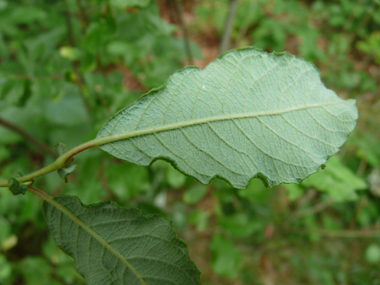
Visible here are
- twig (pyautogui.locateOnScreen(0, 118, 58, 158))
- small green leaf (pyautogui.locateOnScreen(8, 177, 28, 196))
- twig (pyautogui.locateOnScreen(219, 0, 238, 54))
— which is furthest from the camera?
twig (pyautogui.locateOnScreen(219, 0, 238, 54))

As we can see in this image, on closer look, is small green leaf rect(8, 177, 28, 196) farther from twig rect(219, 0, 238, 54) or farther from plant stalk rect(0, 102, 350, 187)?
twig rect(219, 0, 238, 54)

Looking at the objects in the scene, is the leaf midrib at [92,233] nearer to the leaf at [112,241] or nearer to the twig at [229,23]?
the leaf at [112,241]

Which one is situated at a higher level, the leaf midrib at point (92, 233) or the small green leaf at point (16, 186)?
the small green leaf at point (16, 186)

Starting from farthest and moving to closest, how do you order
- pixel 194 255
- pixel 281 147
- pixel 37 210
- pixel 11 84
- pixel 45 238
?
pixel 194 255 → pixel 45 238 → pixel 37 210 → pixel 11 84 → pixel 281 147

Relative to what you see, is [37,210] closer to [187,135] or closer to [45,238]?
[45,238]

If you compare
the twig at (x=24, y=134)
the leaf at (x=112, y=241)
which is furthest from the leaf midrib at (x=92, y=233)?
the twig at (x=24, y=134)

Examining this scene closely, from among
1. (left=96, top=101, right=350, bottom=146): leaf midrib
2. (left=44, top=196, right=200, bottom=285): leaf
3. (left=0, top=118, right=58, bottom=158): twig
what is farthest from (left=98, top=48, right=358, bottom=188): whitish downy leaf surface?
(left=0, top=118, right=58, bottom=158): twig

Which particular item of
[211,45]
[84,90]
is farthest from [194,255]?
[211,45]
